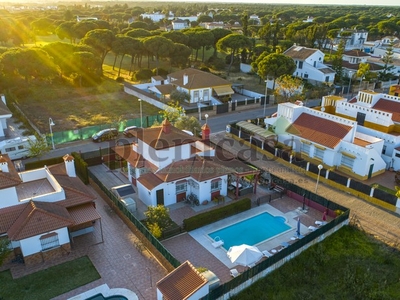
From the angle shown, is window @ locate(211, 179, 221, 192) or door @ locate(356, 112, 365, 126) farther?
door @ locate(356, 112, 365, 126)

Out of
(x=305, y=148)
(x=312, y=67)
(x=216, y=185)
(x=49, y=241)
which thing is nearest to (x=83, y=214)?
(x=49, y=241)

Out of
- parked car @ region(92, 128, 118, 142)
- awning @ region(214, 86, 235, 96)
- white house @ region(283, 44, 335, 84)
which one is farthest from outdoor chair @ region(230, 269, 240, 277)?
white house @ region(283, 44, 335, 84)

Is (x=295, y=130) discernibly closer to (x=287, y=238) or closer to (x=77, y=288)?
(x=287, y=238)

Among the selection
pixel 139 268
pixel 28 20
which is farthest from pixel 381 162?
pixel 28 20

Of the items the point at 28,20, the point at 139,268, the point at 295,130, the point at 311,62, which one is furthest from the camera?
the point at 28,20

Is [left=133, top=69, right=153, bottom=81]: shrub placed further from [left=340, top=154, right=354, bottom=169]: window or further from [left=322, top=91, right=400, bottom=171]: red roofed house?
[left=340, top=154, right=354, bottom=169]: window

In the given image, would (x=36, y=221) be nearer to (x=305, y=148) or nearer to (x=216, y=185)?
(x=216, y=185)
